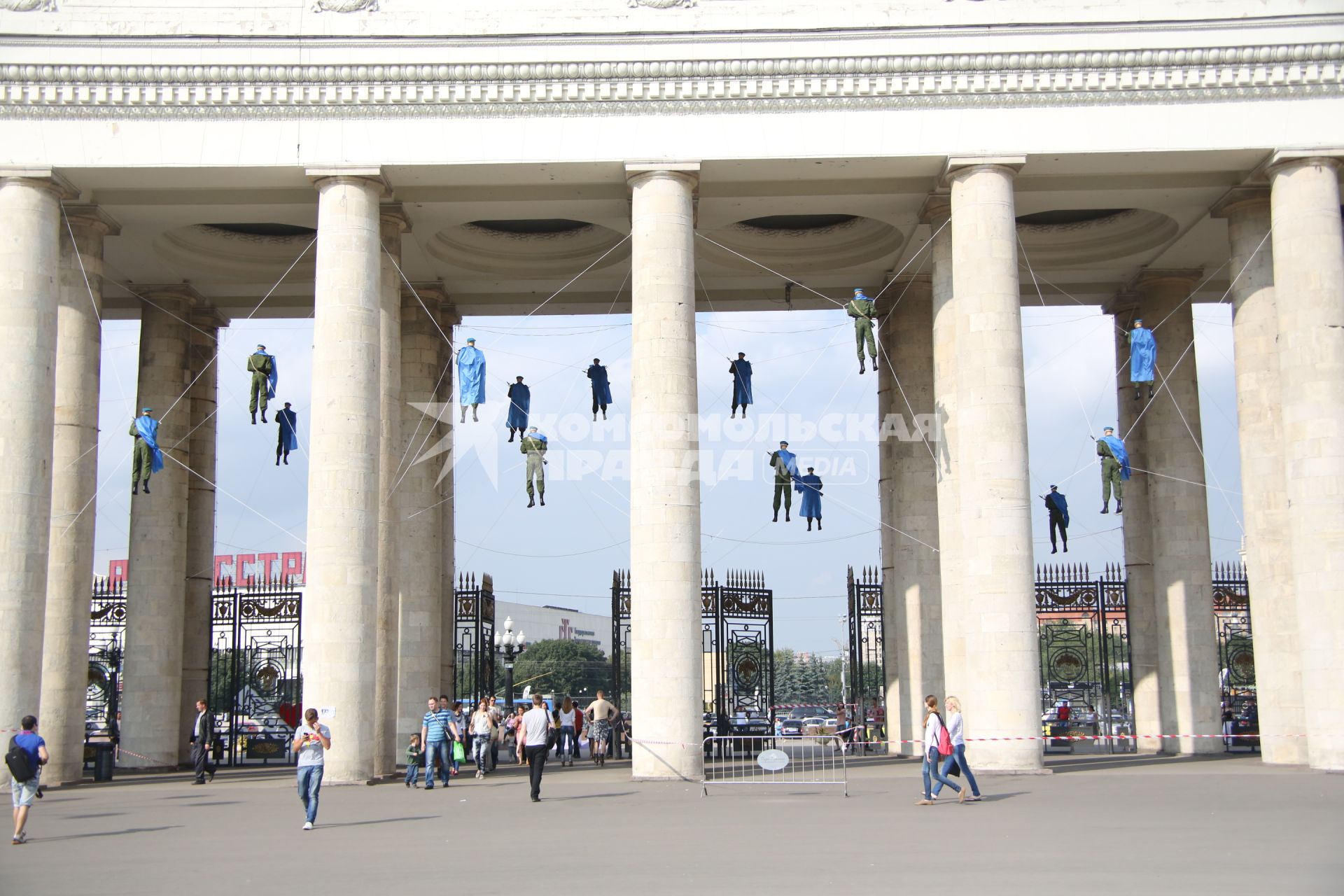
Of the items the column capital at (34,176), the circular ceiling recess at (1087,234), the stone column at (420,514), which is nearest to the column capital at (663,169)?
the stone column at (420,514)

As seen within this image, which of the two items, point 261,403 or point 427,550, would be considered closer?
point 261,403

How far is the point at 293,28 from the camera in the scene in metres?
25.4

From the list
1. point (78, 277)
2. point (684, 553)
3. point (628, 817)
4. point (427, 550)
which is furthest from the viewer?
point (427, 550)

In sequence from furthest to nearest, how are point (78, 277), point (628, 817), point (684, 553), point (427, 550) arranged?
point (427, 550) < point (78, 277) < point (684, 553) < point (628, 817)

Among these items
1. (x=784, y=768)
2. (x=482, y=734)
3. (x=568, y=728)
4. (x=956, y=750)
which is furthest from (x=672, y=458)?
(x=568, y=728)

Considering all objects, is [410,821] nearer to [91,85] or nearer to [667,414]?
[667,414]

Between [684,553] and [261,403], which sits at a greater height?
[261,403]

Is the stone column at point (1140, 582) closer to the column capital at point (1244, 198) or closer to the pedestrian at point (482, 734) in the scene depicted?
the column capital at point (1244, 198)

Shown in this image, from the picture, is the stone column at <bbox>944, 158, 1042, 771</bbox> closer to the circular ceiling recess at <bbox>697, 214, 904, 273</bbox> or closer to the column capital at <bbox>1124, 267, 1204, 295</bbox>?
the circular ceiling recess at <bbox>697, 214, 904, 273</bbox>

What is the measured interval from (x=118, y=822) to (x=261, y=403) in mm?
11232

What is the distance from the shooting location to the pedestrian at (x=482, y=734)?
87.8 ft

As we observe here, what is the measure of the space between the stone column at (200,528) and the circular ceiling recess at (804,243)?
41.6 ft

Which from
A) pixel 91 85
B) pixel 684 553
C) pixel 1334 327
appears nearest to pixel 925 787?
pixel 684 553

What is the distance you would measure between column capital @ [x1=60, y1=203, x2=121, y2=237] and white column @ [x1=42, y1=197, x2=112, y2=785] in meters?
0.02
